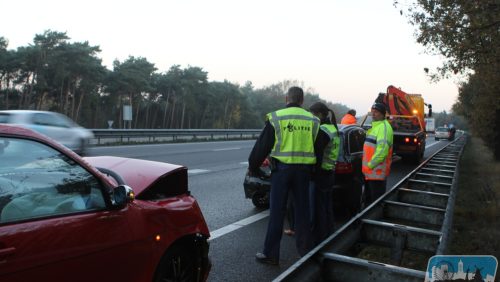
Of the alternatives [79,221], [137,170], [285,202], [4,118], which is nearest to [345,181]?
[285,202]

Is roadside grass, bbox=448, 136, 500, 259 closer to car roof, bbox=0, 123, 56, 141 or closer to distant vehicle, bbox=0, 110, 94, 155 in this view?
car roof, bbox=0, 123, 56, 141

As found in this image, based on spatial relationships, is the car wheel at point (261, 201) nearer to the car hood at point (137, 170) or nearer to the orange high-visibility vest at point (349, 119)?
the orange high-visibility vest at point (349, 119)

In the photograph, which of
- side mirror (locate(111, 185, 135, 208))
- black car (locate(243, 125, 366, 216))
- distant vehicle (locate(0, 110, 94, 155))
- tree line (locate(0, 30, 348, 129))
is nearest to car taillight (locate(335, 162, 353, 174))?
black car (locate(243, 125, 366, 216))

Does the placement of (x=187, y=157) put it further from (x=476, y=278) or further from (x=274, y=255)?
(x=476, y=278)

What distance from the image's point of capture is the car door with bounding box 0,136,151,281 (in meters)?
2.46

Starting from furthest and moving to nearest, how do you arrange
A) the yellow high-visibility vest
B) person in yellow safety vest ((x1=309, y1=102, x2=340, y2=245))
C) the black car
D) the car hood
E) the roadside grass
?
the black car → the roadside grass → person in yellow safety vest ((x1=309, y1=102, x2=340, y2=245)) → the yellow high-visibility vest → the car hood

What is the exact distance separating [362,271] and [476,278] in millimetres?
959

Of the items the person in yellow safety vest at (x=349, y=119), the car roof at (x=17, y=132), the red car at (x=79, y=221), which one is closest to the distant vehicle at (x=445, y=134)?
the person in yellow safety vest at (x=349, y=119)

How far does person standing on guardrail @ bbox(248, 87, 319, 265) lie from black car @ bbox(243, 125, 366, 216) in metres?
2.10

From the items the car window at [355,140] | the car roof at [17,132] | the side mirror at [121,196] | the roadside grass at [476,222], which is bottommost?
the roadside grass at [476,222]

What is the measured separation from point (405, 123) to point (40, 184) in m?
19.7

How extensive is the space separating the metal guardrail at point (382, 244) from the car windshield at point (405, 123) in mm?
13651

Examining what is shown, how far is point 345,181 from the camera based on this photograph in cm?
758

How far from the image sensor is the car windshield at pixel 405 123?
2058 centimetres
